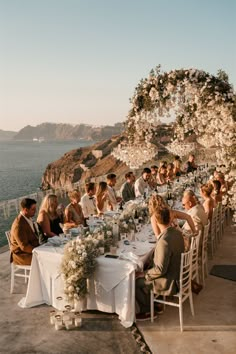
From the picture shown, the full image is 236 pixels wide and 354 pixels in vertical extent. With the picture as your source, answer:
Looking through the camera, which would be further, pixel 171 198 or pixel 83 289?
pixel 171 198

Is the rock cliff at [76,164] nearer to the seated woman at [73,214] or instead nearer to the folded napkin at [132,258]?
the seated woman at [73,214]

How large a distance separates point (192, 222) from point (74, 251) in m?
2.25

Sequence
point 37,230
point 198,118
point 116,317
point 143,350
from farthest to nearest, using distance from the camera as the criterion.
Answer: point 198,118 < point 37,230 < point 116,317 < point 143,350

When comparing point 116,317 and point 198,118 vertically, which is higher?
point 198,118

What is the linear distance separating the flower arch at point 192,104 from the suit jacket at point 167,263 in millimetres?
2481

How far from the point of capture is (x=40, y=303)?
6316 millimetres

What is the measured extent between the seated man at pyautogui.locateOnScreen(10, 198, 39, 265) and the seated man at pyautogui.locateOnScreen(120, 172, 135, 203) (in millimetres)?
4824

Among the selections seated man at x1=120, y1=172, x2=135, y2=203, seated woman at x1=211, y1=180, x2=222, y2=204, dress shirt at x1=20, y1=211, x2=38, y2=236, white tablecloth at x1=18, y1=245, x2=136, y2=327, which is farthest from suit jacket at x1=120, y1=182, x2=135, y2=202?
white tablecloth at x1=18, y1=245, x2=136, y2=327

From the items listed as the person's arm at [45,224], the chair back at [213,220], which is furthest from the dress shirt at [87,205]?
the chair back at [213,220]

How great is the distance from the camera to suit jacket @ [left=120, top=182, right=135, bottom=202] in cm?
1121

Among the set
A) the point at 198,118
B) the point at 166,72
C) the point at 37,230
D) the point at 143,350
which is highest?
the point at 166,72

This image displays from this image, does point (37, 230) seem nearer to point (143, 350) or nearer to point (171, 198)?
point (143, 350)

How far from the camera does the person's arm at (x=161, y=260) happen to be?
5406mm

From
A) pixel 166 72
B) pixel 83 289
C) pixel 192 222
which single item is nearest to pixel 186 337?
pixel 83 289
